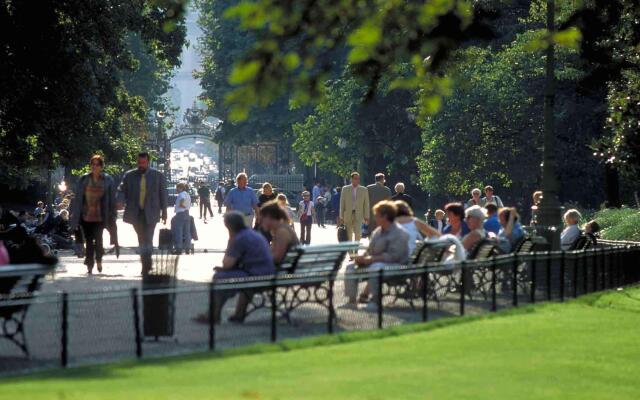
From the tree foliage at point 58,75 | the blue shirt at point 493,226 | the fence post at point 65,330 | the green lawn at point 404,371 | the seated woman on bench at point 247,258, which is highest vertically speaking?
the tree foliage at point 58,75

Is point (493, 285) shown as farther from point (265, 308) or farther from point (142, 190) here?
point (142, 190)

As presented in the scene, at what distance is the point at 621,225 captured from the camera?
123 ft

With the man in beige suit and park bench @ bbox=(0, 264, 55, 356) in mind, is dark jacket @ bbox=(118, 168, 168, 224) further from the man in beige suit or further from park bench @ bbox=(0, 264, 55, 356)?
park bench @ bbox=(0, 264, 55, 356)

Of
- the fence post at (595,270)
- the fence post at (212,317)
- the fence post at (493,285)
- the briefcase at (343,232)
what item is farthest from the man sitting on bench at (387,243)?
the briefcase at (343,232)

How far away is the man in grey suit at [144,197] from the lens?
25.9 metres

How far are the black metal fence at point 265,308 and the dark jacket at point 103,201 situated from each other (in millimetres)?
7225

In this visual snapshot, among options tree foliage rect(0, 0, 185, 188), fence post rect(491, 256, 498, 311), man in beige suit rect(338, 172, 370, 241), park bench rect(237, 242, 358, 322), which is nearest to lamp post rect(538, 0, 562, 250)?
man in beige suit rect(338, 172, 370, 241)

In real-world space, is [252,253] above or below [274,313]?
above

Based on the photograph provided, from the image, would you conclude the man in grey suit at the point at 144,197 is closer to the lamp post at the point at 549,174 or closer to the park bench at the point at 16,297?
the lamp post at the point at 549,174

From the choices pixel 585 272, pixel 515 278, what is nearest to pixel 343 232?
pixel 585 272

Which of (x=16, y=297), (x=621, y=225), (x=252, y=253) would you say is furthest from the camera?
(x=621, y=225)

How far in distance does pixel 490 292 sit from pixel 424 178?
40.9 metres

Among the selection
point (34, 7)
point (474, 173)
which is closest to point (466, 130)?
point (474, 173)

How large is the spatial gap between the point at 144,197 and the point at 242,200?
476 centimetres
